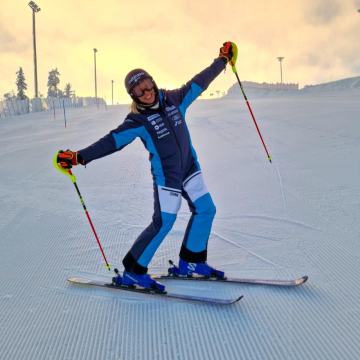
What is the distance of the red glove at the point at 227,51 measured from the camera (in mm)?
3557

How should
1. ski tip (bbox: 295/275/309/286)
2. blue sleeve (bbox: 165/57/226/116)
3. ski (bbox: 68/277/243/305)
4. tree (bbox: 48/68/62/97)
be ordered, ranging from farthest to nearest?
tree (bbox: 48/68/62/97) < blue sleeve (bbox: 165/57/226/116) < ski tip (bbox: 295/275/309/286) < ski (bbox: 68/277/243/305)

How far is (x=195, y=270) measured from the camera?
10.7 feet

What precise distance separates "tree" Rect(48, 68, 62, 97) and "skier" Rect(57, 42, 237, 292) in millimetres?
78259

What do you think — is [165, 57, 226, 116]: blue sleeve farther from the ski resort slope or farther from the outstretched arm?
the ski resort slope

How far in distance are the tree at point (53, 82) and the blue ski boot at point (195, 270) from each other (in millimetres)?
78274

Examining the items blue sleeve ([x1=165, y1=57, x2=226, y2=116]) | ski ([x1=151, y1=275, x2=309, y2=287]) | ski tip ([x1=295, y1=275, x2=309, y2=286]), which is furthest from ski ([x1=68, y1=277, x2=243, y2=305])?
blue sleeve ([x1=165, y1=57, x2=226, y2=116])

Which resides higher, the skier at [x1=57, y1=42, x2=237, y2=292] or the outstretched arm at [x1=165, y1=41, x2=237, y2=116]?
the outstretched arm at [x1=165, y1=41, x2=237, y2=116]

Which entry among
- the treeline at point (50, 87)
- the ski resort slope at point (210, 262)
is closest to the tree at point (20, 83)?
the treeline at point (50, 87)

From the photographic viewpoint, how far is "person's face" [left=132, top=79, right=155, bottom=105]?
2.87 m

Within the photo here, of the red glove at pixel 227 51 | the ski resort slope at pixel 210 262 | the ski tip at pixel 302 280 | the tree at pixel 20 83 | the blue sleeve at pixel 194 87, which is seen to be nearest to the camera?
the ski resort slope at pixel 210 262

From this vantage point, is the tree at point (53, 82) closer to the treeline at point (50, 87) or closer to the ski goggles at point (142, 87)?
the treeline at point (50, 87)

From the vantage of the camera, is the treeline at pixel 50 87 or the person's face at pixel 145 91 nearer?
the person's face at pixel 145 91

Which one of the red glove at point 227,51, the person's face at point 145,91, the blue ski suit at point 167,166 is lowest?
the blue ski suit at point 167,166

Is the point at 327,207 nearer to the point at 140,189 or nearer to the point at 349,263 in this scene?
the point at 349,263
